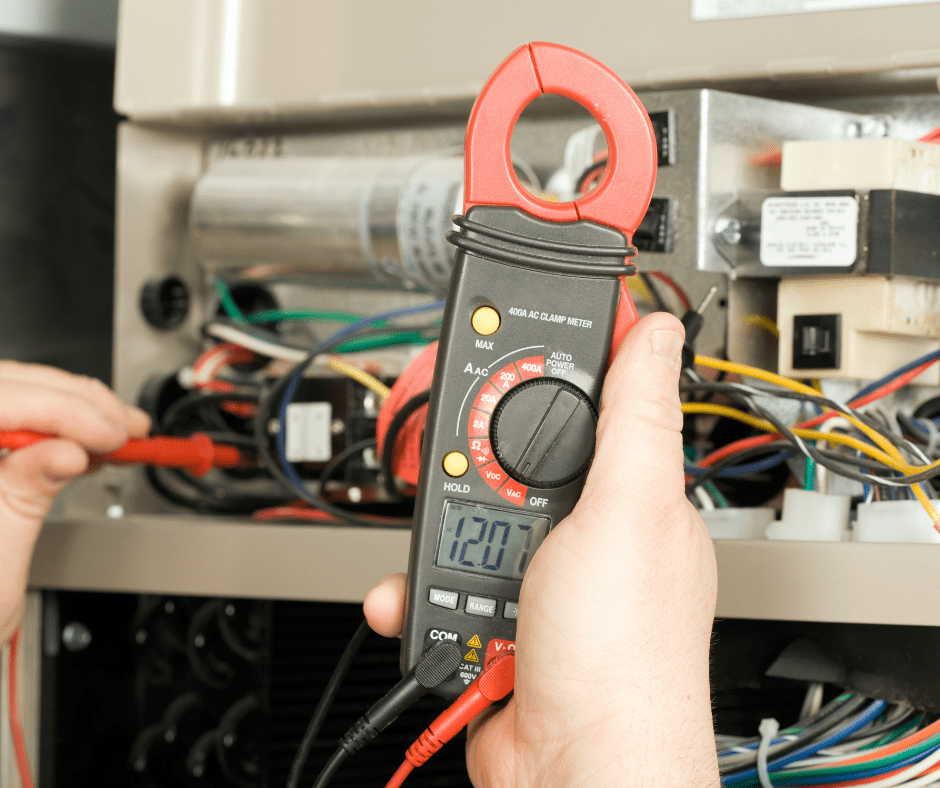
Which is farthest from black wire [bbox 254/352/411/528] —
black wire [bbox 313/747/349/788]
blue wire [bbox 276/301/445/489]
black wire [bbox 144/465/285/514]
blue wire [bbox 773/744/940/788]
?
blue wire [bbox 773/744/940/788]

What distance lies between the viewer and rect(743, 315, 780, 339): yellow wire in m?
0.69

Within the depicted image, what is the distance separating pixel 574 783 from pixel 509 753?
0.17ft

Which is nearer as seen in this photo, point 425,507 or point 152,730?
point 425,507

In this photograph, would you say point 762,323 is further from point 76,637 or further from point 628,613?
point 76,637

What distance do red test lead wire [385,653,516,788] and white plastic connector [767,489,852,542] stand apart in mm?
213

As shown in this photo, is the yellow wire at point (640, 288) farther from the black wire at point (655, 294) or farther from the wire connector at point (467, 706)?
the wire connector at point (467, 706)

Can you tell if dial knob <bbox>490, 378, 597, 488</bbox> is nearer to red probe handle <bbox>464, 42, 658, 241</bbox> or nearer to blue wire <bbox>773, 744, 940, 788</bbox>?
red probe handle <bbox>464, 42, 658, 241</bbox>

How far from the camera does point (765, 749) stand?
581mm

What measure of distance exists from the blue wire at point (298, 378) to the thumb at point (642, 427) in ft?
1.03

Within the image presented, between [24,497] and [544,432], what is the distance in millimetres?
410

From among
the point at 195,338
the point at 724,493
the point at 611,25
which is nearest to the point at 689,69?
the point at 611,25

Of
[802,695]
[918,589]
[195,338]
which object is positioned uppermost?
[195,338]

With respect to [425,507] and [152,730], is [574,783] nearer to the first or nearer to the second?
[425,507]

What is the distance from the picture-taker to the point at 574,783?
0.44m
